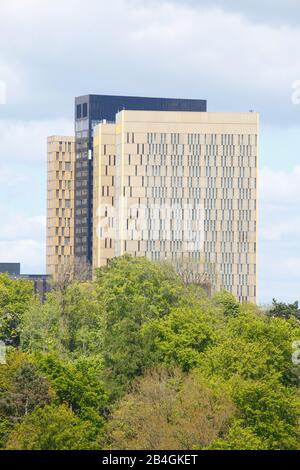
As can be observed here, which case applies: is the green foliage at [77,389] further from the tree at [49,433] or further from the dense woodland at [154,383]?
the tree at [49,433]

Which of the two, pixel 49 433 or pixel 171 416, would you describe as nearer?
pixel 49 433

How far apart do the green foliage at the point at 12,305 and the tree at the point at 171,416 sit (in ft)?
139

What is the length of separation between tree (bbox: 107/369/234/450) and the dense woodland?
90 mm

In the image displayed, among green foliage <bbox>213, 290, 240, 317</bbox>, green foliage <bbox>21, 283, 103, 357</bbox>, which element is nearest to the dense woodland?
green foliage <bbox>21, 283, 103, 357</bbox>

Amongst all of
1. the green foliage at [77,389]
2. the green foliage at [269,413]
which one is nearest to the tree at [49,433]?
the green foliage at [77,389]

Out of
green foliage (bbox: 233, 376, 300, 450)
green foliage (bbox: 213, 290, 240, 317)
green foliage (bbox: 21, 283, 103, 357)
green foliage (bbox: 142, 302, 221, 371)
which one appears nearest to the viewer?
green foliage (bbox: 233, 376, 300, 450)

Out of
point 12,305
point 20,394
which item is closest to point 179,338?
point 20,394

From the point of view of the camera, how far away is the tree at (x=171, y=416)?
107 meters

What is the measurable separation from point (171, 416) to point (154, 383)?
672 centimetres

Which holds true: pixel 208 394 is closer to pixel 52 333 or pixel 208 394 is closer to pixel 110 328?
pixel 110 328

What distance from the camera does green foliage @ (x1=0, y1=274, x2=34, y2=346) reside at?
159500 millimetres

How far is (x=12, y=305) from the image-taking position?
16775 cm

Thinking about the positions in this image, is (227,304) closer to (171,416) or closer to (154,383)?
(154,383)

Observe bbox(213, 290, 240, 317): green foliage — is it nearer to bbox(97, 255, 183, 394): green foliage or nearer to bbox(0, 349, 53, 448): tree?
bbox(97, 255, 183, 394): green foliage
